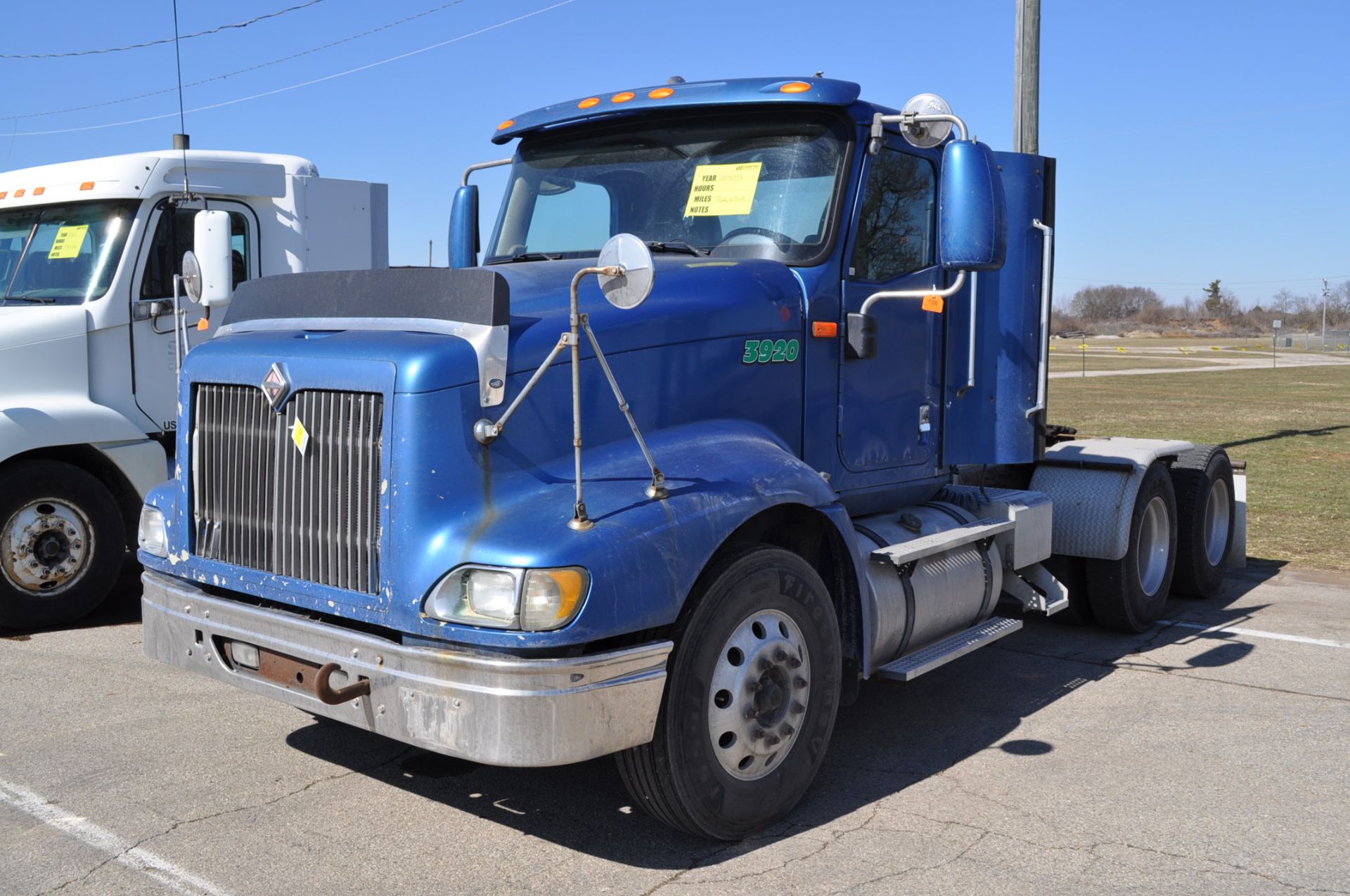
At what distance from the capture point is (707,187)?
17.3 ft

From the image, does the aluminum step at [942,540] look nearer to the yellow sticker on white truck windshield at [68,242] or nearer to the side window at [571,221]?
the side window at [571,221]

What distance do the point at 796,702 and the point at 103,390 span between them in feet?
17.5

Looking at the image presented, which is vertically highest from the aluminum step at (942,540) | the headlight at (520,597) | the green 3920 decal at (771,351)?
the green 3920 decal at (771,351)

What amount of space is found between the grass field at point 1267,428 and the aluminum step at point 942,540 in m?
4.83

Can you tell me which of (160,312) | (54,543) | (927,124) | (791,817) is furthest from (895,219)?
(54,543)

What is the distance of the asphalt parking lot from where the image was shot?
4074 mm

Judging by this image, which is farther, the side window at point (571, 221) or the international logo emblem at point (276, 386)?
the side window at point (571, 221)

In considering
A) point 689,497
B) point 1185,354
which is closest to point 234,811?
point 689,497

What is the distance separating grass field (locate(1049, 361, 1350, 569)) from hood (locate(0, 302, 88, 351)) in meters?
8.85

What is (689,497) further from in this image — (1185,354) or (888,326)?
(1185,354)

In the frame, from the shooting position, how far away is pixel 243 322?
479 cm

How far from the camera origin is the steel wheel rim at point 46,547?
7.34 metres

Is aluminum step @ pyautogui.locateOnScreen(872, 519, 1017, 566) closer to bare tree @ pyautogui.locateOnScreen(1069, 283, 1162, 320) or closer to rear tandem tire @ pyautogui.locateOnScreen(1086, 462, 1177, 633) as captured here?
rear tandem tire @ pyautogui.locateOnScreen(1086, 462, 1177, 633)

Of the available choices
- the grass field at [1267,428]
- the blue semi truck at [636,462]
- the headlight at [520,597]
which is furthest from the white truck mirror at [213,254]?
the grass field at [1267,428]
